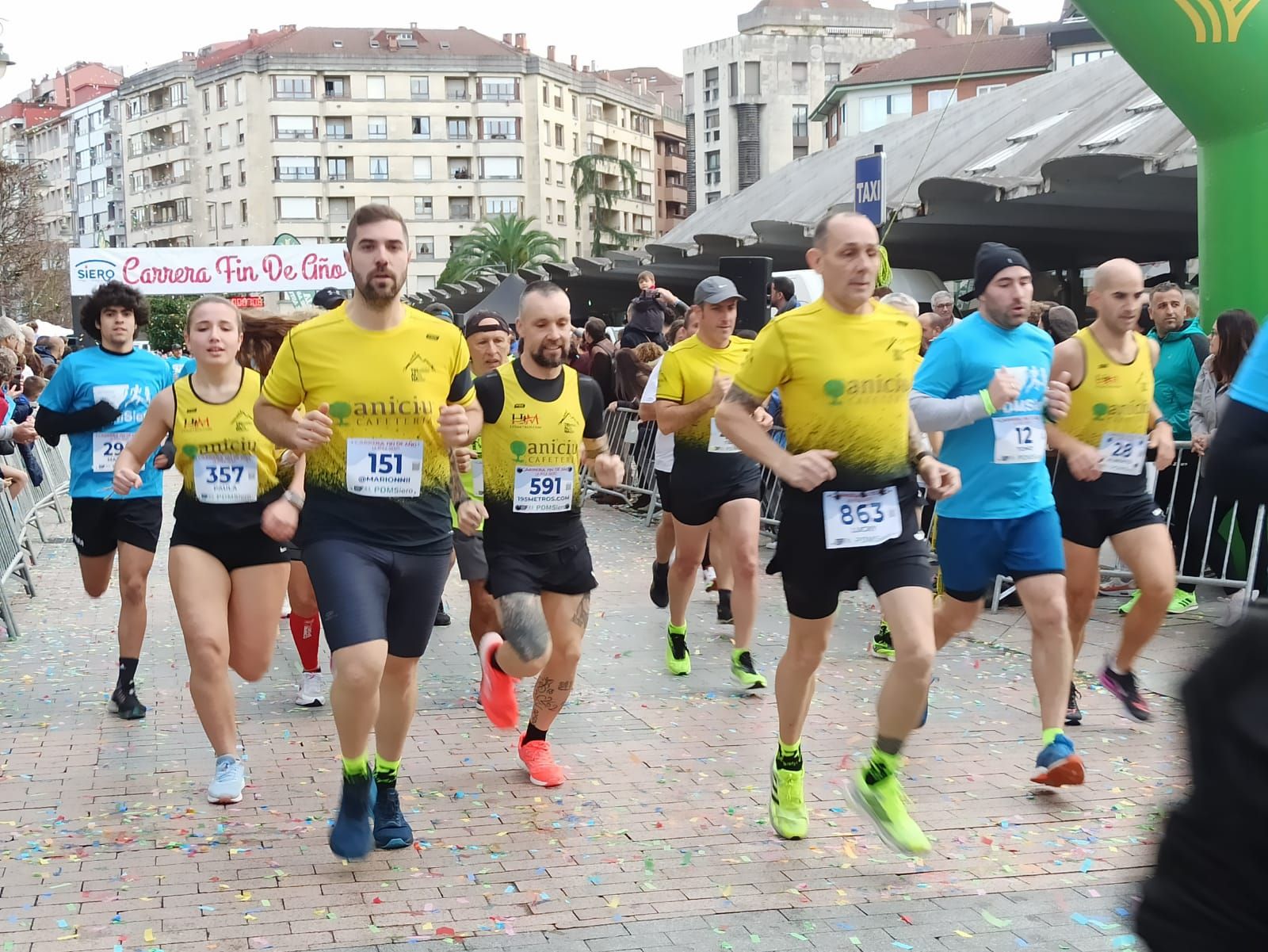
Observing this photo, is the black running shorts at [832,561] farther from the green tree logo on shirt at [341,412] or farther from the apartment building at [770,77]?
the apartment building at [770,77]

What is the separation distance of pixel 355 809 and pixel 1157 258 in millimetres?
24255

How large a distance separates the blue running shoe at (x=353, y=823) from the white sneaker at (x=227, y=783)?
37.1 inches

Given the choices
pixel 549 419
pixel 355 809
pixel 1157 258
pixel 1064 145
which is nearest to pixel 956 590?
pixel 549 419

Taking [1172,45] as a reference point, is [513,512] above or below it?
below

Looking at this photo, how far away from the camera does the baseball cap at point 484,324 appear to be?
8227 millimetres

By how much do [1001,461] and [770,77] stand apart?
114722 mm

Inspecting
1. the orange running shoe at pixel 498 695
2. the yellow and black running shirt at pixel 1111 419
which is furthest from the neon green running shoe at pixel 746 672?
the yellow and black running shirt at pixel 1111 419

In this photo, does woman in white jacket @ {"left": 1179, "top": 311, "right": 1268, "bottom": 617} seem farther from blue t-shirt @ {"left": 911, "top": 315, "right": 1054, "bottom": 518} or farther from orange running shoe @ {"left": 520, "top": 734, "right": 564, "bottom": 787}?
orange running shoe @ {"left": 520, "top": 734, "right": 564, "bottom": 787}

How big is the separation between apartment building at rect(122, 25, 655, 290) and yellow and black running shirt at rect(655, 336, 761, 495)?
106636mm

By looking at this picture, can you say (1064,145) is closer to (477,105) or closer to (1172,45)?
(1172,45)

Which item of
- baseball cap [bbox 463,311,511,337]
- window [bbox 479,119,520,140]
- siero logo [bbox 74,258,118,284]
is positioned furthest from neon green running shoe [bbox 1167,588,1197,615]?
window [bbox 479,119,520,140]

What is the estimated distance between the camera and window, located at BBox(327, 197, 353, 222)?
114 metres

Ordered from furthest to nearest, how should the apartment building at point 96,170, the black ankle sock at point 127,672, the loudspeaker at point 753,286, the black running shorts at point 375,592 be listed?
the apartment building at point 96,170
the loudspeaker at point 753,286
the black ankle sock at point 127,672
the black running shorts at point 375,592

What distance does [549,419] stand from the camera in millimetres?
6352
